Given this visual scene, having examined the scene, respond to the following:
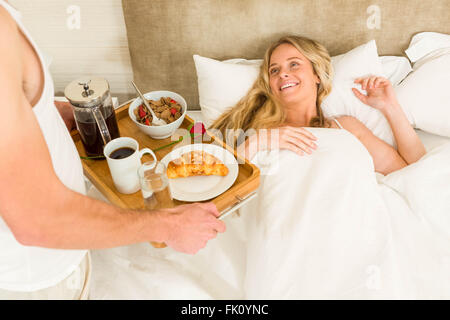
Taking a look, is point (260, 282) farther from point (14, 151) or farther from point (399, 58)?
point (399, 58)

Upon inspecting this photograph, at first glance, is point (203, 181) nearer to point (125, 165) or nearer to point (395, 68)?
point (125, 165)

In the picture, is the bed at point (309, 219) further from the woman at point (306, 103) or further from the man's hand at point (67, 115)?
the man's hand at point (67, 115)

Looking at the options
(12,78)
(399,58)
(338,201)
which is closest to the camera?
(12,78)

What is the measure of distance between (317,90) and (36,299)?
1334 millimetres

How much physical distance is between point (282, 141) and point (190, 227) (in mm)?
560

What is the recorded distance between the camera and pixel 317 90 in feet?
5.20

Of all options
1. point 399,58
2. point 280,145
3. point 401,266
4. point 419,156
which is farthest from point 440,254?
point 399,58

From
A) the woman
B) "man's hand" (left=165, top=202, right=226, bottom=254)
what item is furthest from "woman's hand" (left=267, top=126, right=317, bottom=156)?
"man's hand" (left=165, top=202, right=226, bottom=254)

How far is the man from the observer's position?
0.61m

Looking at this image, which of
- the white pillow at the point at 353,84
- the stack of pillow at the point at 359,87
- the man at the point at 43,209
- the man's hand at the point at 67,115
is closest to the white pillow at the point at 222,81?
the stack of pillow at the point at 359,87

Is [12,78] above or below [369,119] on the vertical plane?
above

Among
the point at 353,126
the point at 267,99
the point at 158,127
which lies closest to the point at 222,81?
the point at 267,99

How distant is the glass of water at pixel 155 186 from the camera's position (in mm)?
948

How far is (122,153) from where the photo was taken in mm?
1008
